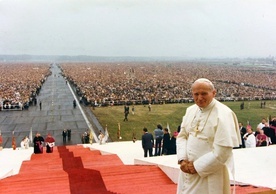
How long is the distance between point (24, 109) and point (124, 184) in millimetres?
30142

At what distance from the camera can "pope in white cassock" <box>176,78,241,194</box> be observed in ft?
8.05

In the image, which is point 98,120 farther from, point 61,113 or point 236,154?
point 236,154

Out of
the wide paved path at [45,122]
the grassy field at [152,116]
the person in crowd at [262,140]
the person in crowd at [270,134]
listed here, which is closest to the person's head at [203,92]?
the person in crowd at [262,140]

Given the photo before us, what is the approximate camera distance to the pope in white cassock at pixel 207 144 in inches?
96.7

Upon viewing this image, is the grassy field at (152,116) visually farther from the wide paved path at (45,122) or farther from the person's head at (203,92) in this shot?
the person's head at (203,92)

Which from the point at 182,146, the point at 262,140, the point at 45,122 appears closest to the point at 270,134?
the point at 262,140

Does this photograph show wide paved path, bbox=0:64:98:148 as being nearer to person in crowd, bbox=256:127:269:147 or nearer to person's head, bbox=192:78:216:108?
person in crowd, bbox=256:127:269:147

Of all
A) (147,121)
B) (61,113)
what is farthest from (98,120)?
(61,113)

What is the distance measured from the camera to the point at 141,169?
17.8ft

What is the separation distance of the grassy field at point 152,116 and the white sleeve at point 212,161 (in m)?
A: 17.1

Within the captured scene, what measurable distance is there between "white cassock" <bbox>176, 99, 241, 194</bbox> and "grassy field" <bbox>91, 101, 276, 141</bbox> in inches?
665

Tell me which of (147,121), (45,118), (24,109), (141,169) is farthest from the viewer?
(24,109)

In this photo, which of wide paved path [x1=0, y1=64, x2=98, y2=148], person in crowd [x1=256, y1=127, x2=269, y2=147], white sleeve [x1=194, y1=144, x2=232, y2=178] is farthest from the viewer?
wide paved path [x1=0, y1=64, x2=98, y2=148]

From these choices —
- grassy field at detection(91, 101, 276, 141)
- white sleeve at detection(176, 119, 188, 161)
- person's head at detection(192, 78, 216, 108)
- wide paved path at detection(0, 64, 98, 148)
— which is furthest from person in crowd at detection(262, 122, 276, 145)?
wide paved path at detection(0, 64, 98, 148)
